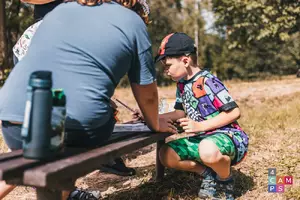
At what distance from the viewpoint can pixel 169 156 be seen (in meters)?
2.62

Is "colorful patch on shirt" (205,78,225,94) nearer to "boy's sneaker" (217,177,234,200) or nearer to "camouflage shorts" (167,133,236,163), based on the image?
"camouflage shorts" (167,133,236,163)

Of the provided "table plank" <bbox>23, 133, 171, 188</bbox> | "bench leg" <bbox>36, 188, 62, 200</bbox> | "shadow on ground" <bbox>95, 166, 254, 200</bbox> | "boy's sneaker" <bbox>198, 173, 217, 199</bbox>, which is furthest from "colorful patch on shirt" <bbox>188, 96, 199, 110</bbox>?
"bench leg" <bbox>36, 188, 62, 200</bbox>

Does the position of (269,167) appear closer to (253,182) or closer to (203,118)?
(253,182)

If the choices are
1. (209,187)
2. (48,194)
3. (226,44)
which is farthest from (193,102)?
(226,44)

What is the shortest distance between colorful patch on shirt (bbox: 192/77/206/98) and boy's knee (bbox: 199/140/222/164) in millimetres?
361

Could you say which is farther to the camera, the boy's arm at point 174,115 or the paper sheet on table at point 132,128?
the boy's arm at point 174,115

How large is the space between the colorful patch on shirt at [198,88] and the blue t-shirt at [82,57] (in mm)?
852

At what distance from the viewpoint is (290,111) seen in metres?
5.60

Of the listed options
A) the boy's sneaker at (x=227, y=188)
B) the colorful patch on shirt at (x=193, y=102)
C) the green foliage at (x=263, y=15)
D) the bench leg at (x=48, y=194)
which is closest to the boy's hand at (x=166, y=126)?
the colorful patch on shirt at (x=193, y=102)

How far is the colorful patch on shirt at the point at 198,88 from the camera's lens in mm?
2650

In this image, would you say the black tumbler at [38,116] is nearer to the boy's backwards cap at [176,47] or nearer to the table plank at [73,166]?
the table plank at [73,166]

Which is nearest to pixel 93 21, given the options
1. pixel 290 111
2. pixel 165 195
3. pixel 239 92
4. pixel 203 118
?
pixel 203 118

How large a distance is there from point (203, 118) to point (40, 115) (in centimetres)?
141

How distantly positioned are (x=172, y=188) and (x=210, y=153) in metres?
0.68
